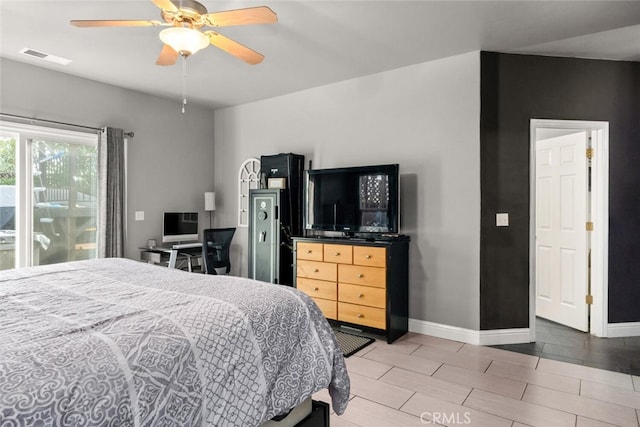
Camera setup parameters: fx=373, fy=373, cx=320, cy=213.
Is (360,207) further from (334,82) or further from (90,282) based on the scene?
(90,282)

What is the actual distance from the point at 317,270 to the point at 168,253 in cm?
190

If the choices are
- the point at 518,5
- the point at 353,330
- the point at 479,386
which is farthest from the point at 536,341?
the point at 518,5

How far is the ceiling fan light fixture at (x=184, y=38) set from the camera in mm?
2043

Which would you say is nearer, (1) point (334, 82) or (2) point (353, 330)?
(2) point (353, 330)

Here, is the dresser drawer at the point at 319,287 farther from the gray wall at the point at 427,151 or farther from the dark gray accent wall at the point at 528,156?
the dark gray accent wall at the point at 528,156

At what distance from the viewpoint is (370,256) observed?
349cm

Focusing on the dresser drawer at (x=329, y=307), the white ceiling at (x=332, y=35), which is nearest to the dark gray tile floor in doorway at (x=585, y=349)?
the dresser drawer at (x=329, y=307)

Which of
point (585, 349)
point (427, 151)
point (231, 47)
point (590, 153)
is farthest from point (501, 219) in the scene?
point (231, 47)

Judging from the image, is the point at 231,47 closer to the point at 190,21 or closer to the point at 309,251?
the point at 190,21

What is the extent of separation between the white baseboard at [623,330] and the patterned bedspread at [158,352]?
3.22 m

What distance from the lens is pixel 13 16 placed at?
2.82 metres

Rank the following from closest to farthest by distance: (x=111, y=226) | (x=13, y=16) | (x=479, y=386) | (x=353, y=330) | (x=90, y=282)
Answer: (x=90, y=282), (x=479, y=386), (x=13, y=16), (x=353, y=330), (x=111, y=226)

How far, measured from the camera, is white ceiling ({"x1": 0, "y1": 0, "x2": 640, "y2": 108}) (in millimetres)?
2678

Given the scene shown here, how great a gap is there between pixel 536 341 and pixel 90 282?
3717 millimetres
